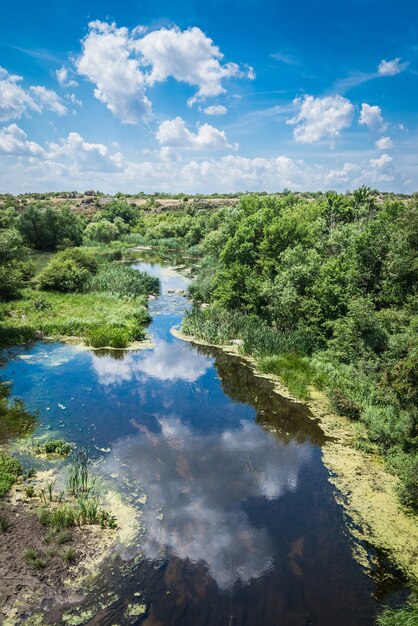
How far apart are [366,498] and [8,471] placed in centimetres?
1372

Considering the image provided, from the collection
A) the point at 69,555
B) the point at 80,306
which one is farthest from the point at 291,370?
the point at 80,306

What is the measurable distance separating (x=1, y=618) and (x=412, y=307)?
23.0m

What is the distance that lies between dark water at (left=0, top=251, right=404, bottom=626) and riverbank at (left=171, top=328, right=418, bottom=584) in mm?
549

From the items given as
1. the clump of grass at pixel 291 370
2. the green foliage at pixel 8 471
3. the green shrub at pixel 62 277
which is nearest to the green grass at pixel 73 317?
the green shrub at pixel 62 277

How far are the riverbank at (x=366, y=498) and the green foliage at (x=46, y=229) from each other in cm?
6596

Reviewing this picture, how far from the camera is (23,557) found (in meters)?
11.6

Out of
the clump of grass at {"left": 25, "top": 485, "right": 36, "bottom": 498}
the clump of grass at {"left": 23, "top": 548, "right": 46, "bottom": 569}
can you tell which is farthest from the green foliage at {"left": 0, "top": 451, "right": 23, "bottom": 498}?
the clump of grass at {"left": 23, "top": 548, "right": 46, "bottom": 569}

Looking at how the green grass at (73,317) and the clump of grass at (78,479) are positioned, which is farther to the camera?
the green grass at (73,317)

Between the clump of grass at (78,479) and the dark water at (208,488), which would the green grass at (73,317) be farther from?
the clump of grass at (78,479)

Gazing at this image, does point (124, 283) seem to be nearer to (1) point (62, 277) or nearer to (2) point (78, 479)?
(1) point (62, 277)

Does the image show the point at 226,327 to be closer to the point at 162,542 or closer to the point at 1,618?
the point at 162,542

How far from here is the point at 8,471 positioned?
15164 millimetres

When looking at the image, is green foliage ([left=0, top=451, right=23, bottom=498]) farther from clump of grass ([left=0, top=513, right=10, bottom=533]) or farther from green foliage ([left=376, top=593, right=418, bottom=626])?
green foliage ([left=376, top=593, right=418, bottom=626])

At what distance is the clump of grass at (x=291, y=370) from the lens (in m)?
24.3
